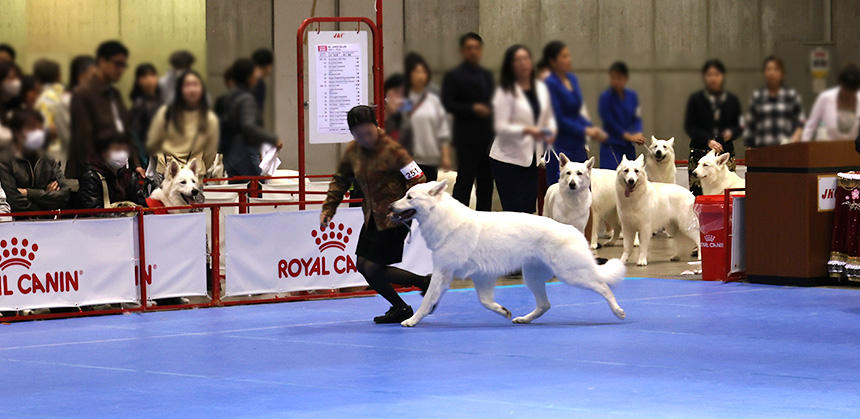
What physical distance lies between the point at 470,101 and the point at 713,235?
32.2 ft

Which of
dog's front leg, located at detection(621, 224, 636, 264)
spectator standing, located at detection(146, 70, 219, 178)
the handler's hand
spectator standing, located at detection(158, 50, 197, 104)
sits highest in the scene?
spectator standing, located at detection(158, 50, 197, 104)

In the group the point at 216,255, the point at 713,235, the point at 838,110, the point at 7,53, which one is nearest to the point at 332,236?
A: the point at 216,255

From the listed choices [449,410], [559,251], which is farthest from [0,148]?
[559,251]

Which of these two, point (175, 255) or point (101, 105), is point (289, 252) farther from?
point (101, 105)

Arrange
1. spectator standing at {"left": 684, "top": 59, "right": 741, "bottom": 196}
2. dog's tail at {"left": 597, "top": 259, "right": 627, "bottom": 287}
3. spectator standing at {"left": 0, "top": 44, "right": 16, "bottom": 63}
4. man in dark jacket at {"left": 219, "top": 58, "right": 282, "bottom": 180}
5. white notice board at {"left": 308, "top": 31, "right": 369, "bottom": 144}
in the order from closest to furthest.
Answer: spectator standing at {"left": 0, "top": 44, "right": 16, "bottom": 63}
man in dark jacket at {"left": 219, "top": 58, "right": 282, "bottom": 180}
spectator standing at {"left": 684, "top": 59, "right": 741, "bottom": 196}
white notice board at {"left": 308, "top": 31, "right": 369, "bottom": 144}
dog's tail at {"left": 597, "top": 259, "right": 627, "bottom": 287}

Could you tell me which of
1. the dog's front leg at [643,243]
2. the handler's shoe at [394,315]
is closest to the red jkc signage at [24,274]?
the handler's shoe at [394,315]

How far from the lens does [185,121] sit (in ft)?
4.80

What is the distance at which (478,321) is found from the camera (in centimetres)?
891

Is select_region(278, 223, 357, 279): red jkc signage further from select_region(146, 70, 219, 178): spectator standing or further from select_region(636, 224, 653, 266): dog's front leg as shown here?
select_region(146, 70, 219, 178): spectator standing

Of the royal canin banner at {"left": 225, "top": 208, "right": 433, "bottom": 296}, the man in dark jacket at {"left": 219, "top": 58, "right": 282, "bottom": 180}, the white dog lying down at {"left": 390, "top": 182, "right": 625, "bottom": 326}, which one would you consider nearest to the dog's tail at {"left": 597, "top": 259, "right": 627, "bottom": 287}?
the white dog lying down at {"left": 390, "top": 182, "right": 625, "bottom": 326}

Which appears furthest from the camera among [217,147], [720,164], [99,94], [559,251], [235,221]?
[235,221]

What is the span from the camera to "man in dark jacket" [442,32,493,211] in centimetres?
163

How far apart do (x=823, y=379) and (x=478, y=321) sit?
117 inches

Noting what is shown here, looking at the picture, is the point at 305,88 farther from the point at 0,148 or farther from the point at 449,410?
the point at 449,410
